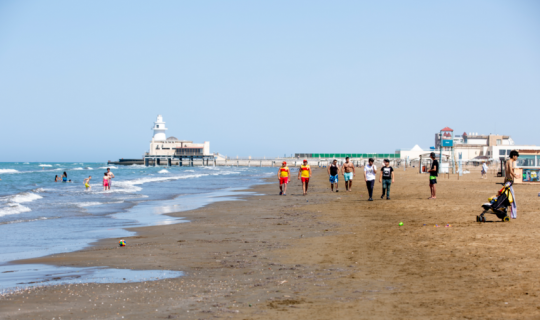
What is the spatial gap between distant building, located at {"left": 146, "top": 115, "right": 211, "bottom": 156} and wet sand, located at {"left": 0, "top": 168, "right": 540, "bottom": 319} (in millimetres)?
114758

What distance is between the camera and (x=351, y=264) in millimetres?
6973

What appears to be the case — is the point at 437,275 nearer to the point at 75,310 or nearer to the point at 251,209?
the point at 75,310

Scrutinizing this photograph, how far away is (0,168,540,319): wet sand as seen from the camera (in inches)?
191

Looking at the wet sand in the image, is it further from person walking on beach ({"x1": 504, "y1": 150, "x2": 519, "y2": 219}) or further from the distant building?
the distant building

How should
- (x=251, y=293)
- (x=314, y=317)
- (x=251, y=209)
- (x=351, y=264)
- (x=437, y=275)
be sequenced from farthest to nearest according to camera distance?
1. (x=251, y=209)
2. (x=351, y=264)
3. (x=437, y=275)
4. (x=251, y=293)
5. (x=314, y=317)

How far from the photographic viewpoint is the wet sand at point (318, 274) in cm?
486

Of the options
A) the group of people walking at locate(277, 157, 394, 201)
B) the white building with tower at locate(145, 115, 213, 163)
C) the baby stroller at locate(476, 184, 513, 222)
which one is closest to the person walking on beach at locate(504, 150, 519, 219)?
the baby stroller at locate(476, 184, 513, 222)

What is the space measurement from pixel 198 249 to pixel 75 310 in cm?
382

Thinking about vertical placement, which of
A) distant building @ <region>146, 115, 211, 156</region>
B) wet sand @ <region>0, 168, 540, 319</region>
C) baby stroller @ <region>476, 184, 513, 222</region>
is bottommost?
wet sand @ <region>0, 168, 540, 319</region>

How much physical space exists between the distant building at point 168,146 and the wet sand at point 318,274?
114758mm

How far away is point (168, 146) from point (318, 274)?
12075cm

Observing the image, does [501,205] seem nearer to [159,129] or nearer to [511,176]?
[511,176]

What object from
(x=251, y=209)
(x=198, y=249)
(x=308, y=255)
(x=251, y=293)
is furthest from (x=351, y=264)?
(x=251, y=209)

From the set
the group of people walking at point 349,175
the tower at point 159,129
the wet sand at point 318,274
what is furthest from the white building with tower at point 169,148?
the wet sand at point 318,274
